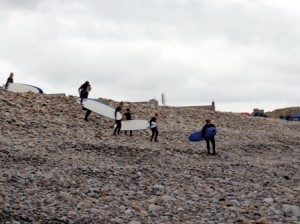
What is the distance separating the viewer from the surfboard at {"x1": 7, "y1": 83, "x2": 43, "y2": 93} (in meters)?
33.2

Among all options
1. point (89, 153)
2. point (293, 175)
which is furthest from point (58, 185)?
point (293, 175)

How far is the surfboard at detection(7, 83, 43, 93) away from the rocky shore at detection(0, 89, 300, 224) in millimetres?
3482

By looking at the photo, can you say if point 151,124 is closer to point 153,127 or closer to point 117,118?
point 153,127

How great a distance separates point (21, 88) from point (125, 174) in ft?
67.4

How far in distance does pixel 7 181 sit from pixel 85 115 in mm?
15487

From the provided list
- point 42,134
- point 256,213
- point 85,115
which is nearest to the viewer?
point 256,213

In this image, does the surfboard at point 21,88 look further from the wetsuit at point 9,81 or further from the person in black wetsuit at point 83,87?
the person in black wetsuit at point 83,87

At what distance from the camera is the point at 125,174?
49.8 ft

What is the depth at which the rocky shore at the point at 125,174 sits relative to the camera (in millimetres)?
10750

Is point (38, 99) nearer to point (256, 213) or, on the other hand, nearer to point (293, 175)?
point (293, 175)

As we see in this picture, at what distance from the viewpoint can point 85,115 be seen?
28.2 metres

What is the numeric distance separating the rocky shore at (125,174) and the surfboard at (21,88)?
348 centimetres

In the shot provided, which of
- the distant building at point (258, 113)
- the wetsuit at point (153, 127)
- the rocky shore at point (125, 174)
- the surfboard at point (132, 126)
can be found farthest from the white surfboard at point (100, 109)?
the distant building at point (258, 113)

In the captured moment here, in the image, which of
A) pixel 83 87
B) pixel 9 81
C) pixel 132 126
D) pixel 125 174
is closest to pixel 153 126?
pixel 132 126
